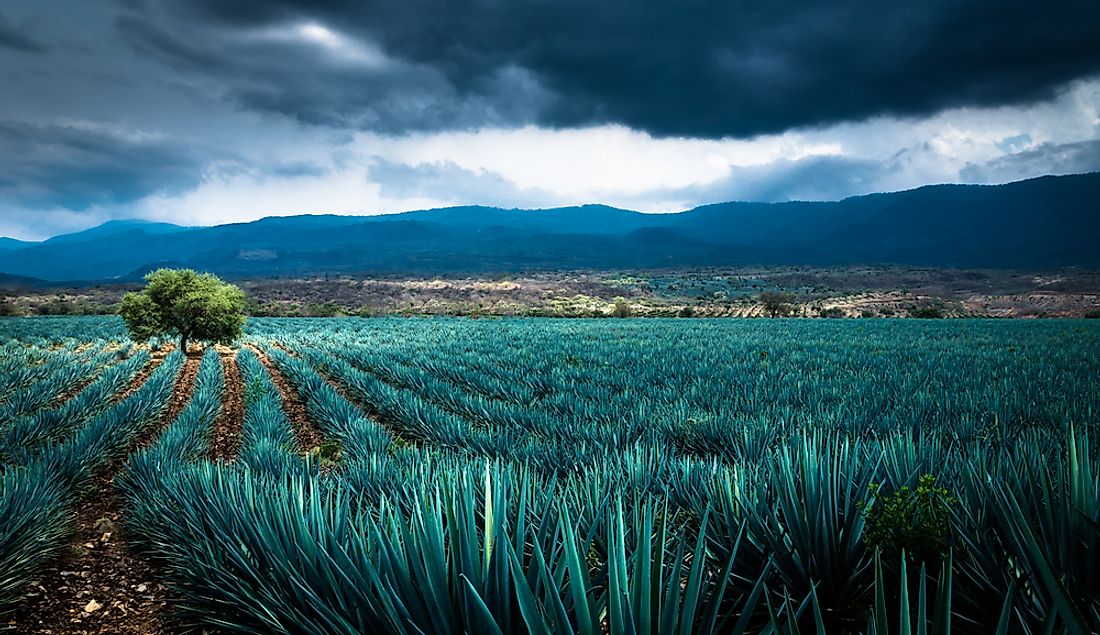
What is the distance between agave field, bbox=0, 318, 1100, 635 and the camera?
1796 mm

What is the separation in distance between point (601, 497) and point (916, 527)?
1.54 metres

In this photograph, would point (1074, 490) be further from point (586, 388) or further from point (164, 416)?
point (164, 416)

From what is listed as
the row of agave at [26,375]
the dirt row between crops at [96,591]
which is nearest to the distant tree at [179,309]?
the row of agave at [26,375]

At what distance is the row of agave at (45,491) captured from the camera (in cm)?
344

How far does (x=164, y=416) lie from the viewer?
9.44 metres

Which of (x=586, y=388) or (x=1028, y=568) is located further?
(x=586, y=388)

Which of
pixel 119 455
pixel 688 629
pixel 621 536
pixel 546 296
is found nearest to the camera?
pixel 688 629

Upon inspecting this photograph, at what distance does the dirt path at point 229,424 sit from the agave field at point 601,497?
217 millimetres

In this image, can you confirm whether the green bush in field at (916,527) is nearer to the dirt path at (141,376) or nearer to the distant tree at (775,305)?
the dirt path at (141,376)

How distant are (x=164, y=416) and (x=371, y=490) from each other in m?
8.00

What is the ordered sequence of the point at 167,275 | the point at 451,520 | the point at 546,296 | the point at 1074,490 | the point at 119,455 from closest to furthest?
the point at 451,520, the point at 1074,490, the point at 119,455, the point at 167,275, the point at 546,296

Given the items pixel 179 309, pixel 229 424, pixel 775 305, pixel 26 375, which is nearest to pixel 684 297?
pixel 775 305

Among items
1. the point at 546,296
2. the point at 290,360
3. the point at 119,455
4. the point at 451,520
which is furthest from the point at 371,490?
the point at 546,296

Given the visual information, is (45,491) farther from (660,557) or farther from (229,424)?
(660,557)
